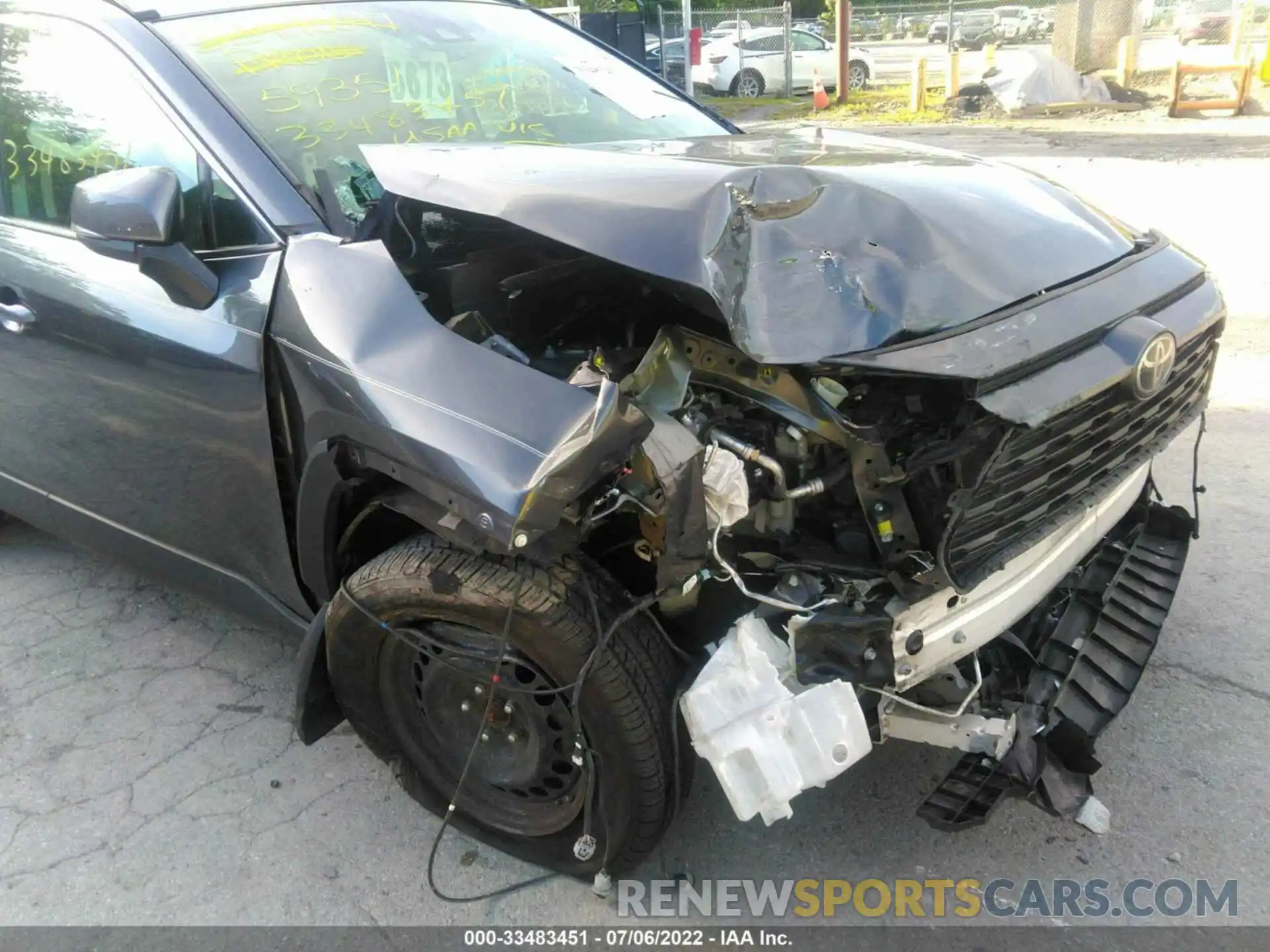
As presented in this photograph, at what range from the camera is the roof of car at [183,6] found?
2771 mm

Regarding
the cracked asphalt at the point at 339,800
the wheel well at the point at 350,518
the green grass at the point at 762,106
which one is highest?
the green grass at the point at 762,106

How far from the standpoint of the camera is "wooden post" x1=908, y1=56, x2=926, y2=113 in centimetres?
1695

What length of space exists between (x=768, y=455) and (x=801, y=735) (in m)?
0.56

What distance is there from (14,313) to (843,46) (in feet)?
59.4

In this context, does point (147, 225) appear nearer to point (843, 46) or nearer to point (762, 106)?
point (843, 46)

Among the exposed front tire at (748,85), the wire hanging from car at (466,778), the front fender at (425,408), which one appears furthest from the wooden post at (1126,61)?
the wire hanging from car at (466,778)

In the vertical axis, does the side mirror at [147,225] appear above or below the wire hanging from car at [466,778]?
above

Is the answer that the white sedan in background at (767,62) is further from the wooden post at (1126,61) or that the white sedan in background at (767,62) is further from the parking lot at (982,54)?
the wooden post at (1126,61)

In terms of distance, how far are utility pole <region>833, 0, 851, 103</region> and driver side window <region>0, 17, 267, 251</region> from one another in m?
17.6

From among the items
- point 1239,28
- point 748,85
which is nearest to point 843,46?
point 748,85

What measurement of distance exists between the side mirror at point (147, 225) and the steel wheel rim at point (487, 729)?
972 millimetres

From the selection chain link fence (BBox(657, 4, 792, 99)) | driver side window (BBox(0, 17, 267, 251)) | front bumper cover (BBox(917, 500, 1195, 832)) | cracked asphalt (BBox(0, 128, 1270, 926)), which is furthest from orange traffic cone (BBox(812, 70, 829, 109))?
driver side window (BBox(0, 17, 267, 251))

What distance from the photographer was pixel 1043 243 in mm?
2406

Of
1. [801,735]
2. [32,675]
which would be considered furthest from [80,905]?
[801,735]
